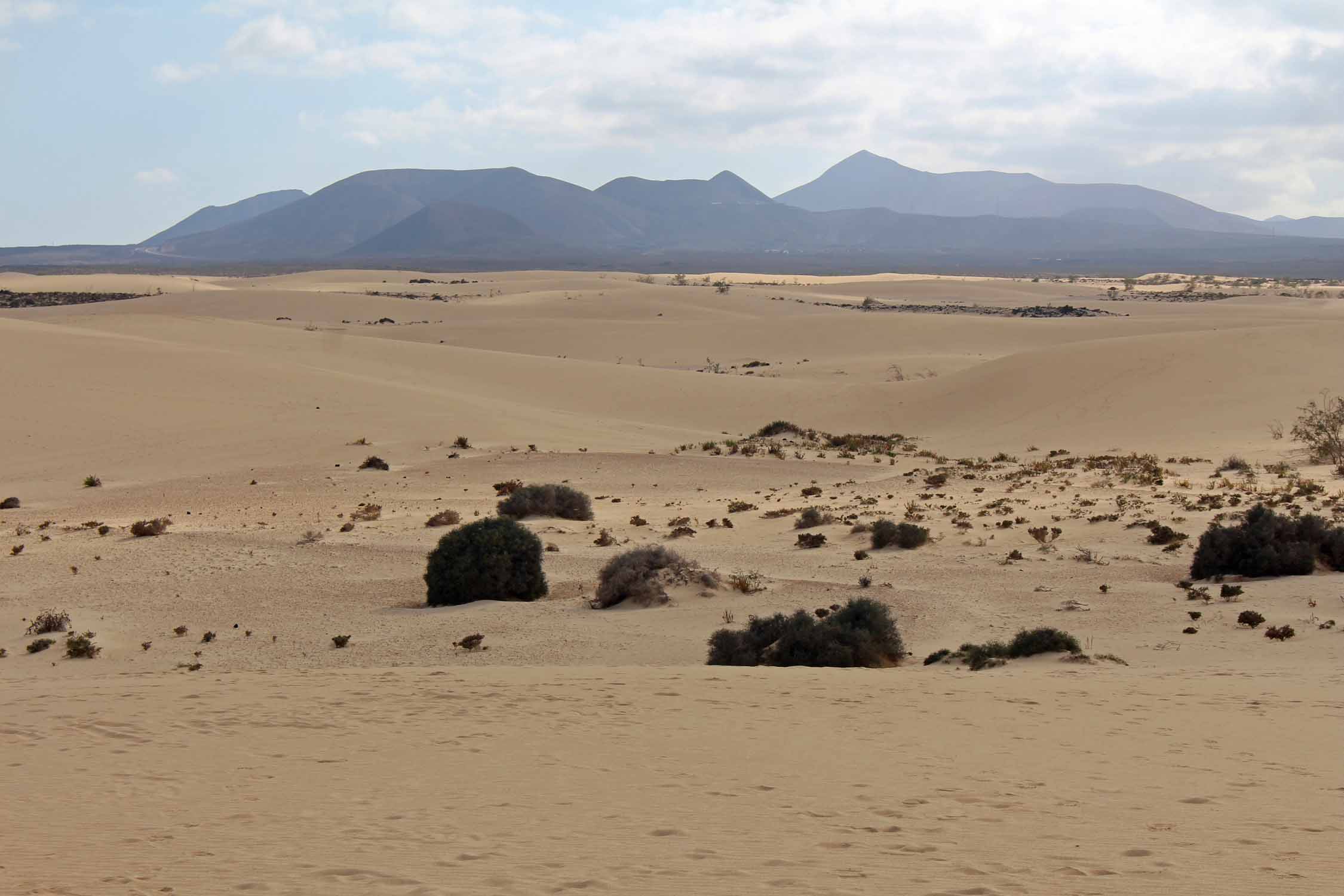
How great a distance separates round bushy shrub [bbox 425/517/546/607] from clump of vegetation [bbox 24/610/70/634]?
385cm

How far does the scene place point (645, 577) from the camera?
47.0ft

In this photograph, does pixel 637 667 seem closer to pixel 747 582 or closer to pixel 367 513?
pixel 747 582

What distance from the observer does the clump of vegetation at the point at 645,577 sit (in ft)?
46.4

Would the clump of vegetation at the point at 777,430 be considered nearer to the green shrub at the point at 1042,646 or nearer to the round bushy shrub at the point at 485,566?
the round bushy shrub at the point at 485,566

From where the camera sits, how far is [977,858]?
606cm

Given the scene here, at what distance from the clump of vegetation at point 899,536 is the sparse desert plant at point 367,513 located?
804cm

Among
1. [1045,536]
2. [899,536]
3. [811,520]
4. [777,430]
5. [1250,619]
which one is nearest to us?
[1250,619]

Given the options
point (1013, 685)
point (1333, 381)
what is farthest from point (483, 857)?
point (1333, 381)

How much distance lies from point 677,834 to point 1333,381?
3509cm

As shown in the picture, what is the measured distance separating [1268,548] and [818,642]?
6174mm

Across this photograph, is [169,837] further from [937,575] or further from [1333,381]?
[1333,381]

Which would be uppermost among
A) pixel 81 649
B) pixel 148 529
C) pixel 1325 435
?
pixel 1325 435

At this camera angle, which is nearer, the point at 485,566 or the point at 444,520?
the point at 485,566

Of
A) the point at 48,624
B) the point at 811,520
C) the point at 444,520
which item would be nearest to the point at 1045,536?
the point at 811,520
